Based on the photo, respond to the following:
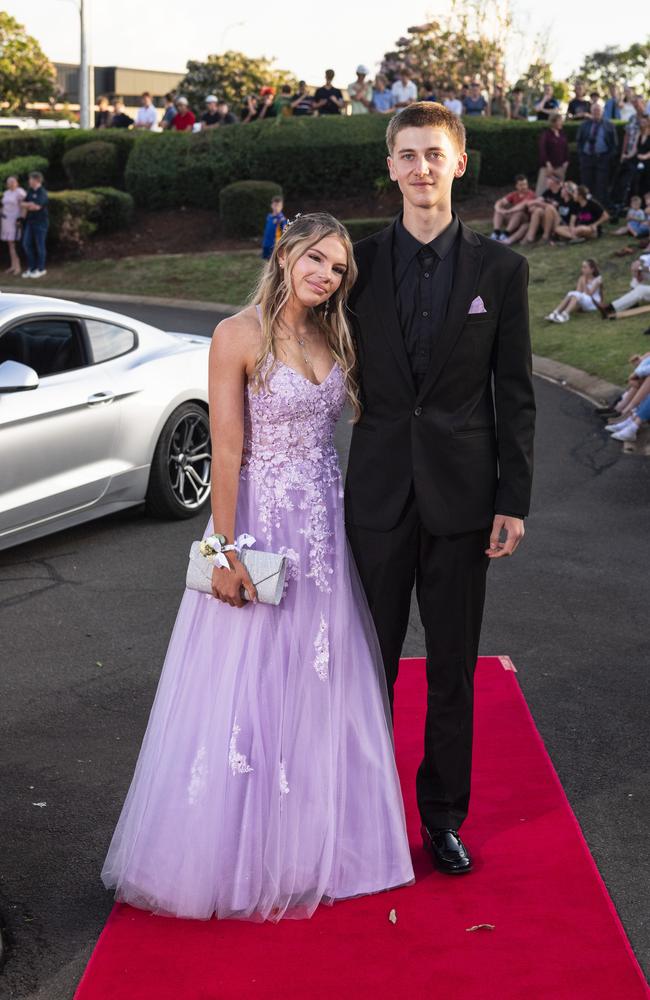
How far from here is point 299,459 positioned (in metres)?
3.81

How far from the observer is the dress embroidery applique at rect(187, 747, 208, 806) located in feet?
11.9

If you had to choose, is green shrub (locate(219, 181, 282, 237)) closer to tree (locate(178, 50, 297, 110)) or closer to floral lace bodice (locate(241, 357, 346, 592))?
floral lace bodice (locate(241, 357, 346, 592))

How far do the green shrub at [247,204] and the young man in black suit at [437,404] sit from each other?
73.4 feet

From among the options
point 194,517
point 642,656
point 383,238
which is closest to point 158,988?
point 383,238

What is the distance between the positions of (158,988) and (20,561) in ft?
14.2

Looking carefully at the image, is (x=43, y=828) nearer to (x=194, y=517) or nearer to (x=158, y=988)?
(x=158, y=988)

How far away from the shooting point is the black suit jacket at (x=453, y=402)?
3.61 metres

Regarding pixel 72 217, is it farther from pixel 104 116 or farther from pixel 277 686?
pixel 277 686

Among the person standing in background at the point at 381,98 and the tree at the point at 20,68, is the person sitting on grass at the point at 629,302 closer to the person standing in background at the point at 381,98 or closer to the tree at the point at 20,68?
the person standing in background at the point at 381,98

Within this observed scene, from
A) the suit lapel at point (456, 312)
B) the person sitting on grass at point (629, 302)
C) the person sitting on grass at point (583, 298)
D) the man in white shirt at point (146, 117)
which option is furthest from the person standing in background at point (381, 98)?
the suit lapel at point (456, 312)

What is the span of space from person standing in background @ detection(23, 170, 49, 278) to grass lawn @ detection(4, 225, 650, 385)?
12.7 inches

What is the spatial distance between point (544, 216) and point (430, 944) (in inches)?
778

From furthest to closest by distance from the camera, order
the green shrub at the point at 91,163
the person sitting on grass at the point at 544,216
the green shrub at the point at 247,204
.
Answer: the green shrub at the point at 91,163 < the green shrub at the point at 247,204 < the person sitting on grass at the point at 544,216

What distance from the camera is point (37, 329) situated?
7195 millimetres
